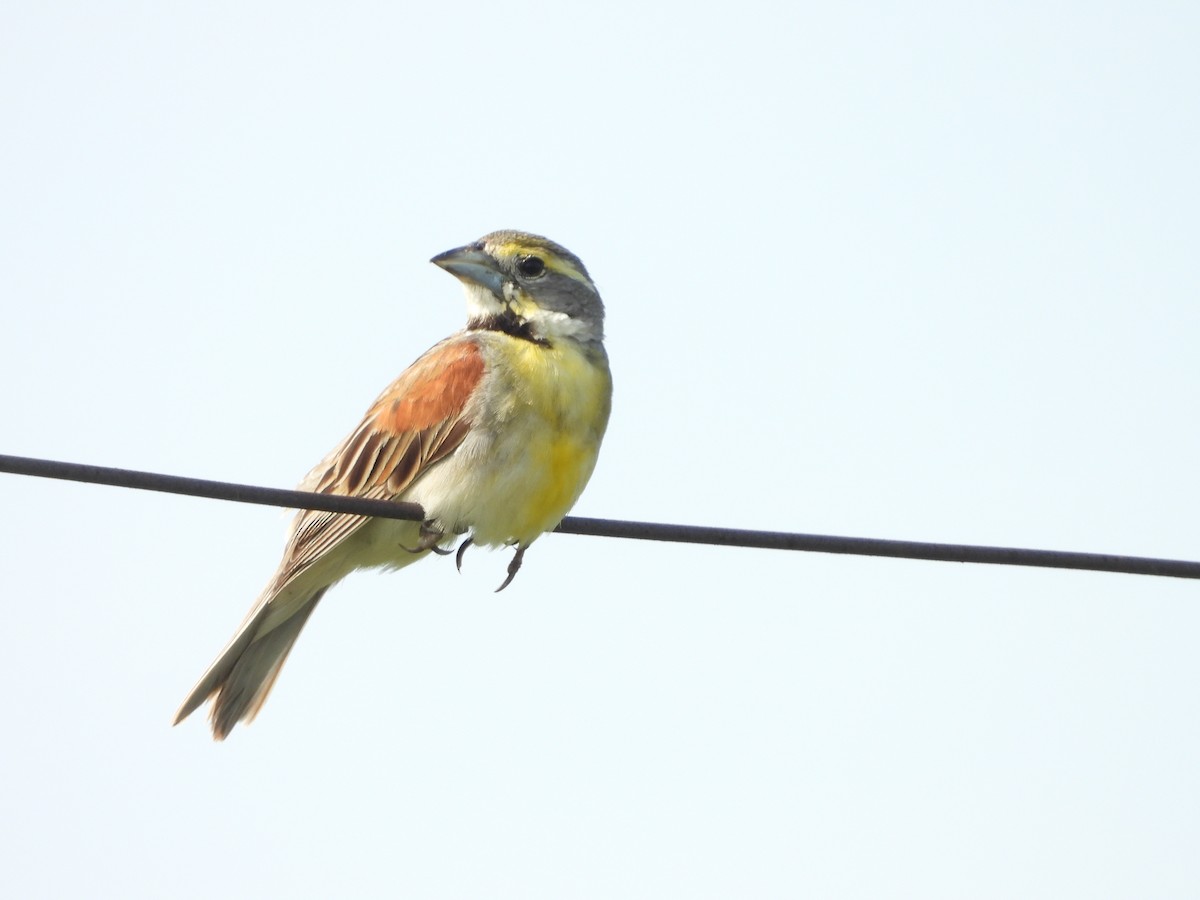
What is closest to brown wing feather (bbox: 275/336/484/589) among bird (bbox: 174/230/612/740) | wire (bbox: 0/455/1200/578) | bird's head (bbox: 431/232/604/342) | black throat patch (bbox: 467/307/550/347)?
bird (bbox: 174/230/612/740)

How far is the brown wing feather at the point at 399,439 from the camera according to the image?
8586 mm

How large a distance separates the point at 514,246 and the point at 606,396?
1.17 metres

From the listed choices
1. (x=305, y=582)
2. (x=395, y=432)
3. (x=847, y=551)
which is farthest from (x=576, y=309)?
(x=847, y=551)

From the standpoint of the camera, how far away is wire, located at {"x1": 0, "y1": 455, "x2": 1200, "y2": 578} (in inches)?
219

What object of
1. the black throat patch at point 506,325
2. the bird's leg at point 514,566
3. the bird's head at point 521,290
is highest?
the bird's head at point 521,290

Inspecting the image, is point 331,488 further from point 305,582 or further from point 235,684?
point 235,684

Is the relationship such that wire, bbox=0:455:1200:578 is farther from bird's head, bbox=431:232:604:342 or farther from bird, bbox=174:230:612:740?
bird's head, bbox=431:232:604:342

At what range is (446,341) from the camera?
9.32 m

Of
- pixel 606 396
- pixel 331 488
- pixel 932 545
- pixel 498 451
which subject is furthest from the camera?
pixel 331 488

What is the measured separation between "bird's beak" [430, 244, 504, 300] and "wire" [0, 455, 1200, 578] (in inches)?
109

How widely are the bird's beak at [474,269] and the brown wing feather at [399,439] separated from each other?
36 cm

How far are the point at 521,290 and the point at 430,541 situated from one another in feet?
5.42

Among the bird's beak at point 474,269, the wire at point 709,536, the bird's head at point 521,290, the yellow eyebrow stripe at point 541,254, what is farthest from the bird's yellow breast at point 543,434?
the wire at point 709,536

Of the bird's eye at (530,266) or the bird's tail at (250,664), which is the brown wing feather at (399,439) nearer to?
the bird's tail at (250,664)
